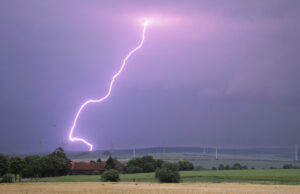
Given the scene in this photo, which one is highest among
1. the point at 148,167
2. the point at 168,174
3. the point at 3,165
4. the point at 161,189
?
the point at 161,189

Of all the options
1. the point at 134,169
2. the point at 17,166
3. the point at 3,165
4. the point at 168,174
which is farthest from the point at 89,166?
the point at 168,174

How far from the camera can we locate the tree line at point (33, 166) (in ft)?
310

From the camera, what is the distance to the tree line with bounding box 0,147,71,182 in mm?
94438

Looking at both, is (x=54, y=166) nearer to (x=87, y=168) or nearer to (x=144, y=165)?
(x=87, y=168)

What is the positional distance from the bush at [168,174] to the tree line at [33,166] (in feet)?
112

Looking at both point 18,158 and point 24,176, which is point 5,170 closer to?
point 18,158

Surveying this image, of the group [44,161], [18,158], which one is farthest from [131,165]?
[18,158]

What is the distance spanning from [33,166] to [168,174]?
46438mm

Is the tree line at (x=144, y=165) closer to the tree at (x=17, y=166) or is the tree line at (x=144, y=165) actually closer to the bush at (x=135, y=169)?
the bush at (x=135, y=169)

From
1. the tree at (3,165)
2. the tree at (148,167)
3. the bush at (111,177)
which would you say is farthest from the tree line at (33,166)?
the bush at (111,177)

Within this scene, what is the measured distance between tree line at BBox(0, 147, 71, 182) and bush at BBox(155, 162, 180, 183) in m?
34.0

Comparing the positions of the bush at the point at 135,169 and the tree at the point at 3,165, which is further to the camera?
the bush at the point at 135,169

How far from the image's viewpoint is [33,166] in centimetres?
10600

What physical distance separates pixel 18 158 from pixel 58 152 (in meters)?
35.2
